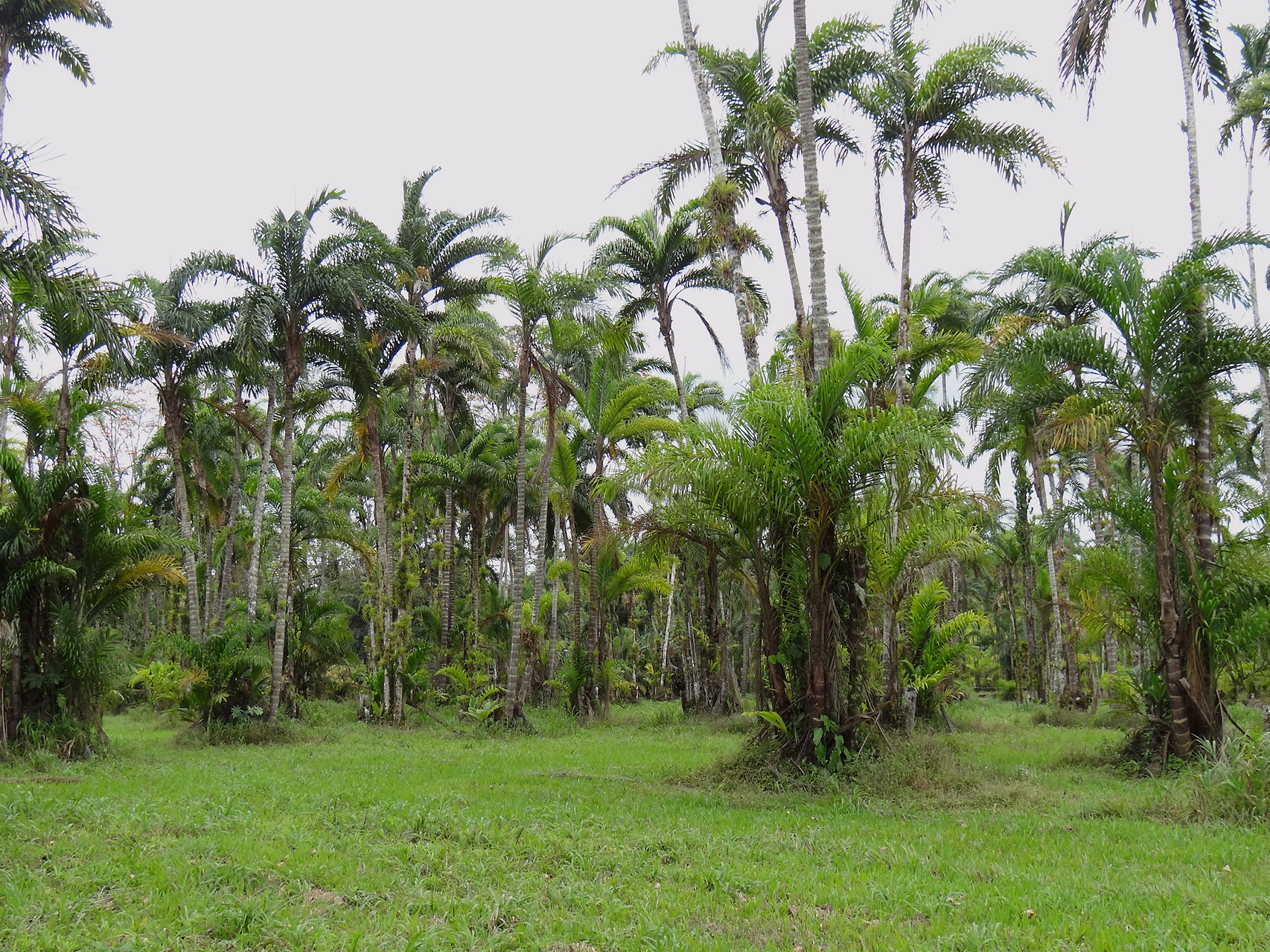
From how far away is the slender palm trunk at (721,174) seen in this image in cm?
1278

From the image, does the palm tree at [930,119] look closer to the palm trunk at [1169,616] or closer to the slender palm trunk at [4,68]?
the palm trunk at [1169,616]

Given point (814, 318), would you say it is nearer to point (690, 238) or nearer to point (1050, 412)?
point (1050, 412)

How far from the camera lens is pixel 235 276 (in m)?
16.4

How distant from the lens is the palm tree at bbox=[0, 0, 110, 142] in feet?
50.1

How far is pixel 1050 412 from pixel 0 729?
598 inches

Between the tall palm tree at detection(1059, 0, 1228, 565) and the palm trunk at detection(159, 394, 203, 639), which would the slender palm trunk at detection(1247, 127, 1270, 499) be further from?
the palm trunk at detection(159, 394, 203, 639)

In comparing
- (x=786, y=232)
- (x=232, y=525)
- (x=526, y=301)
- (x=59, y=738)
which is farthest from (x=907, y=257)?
(x=232, y=525)

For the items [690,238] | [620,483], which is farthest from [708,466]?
→ [690,238]

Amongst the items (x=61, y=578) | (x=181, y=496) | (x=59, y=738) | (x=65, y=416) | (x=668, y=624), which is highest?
(x=65, y=416)

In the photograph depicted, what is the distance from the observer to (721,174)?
1312cm

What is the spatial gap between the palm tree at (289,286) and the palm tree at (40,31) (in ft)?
14.7

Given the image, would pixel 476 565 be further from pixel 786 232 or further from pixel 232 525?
pixel 786 232

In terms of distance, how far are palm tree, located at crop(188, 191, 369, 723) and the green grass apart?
6.75m

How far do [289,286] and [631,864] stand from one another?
45.4 ft
